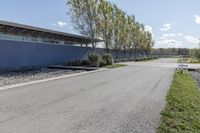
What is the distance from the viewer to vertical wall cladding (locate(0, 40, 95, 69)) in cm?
1980

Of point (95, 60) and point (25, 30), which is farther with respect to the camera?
point (95, 60)

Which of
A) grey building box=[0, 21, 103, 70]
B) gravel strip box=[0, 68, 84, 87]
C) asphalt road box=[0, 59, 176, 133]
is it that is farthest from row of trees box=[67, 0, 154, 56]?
asphalt road box=[0, 59, 176, 133]

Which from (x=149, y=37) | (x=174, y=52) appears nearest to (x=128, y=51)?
(x=149, y=37)

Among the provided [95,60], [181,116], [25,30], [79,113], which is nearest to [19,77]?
[25,30]

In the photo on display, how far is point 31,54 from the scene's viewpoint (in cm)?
2291

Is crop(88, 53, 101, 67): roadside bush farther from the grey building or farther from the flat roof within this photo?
the flat roof

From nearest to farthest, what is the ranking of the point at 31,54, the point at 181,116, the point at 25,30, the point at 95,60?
the point at 181,116 < the point at 25,30 < the point at 31,54 < the point at 95,60

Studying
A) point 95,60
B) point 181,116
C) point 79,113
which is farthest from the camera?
point 95,60

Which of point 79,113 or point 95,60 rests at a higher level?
point 95,60

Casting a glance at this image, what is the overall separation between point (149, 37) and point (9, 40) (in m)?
59.2

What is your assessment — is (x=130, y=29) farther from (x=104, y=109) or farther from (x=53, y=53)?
(x=104, y=109)

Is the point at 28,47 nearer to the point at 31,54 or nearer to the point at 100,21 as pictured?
the point at 31,54

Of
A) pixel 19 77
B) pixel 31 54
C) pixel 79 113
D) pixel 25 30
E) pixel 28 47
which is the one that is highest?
pixel 25 30

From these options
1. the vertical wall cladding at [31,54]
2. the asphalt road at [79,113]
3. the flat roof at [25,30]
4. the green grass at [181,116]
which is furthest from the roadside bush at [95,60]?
the green grass at [181,116]
